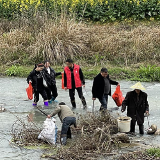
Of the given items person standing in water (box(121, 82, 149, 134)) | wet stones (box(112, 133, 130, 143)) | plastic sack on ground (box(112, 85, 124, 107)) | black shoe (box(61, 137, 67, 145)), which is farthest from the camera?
plastic sack on ground (box(112, 85, 124, 107))

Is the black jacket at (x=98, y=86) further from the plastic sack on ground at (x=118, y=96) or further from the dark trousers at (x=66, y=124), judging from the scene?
the dark trousers at (x=66, y=124)

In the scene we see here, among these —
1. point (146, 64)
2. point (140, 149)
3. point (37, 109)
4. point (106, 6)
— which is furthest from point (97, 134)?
point (106, 6)

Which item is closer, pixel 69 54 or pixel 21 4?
pixel 69 54

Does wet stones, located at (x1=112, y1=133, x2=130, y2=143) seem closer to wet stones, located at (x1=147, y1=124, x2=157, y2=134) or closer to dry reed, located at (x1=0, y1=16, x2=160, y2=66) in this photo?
wet stones, located at (x1=147, y1=124, x2=157, y2=134)

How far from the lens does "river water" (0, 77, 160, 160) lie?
9875mm

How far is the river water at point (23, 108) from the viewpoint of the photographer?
9875 millimetres

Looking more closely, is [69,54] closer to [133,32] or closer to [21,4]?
[133,32]

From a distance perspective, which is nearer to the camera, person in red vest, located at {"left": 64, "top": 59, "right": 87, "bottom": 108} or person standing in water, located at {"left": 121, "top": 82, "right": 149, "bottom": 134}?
person standing in water, located at {"left": 121, "top": 82, "right": 149, "bottom": 134}

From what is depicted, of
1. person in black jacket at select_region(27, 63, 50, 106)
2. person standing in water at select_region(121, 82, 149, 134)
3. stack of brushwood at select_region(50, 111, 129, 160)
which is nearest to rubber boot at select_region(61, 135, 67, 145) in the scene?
stack of brushwood at select_region(50, 111, 129, 160)

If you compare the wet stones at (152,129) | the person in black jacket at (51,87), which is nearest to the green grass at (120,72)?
the person in black jacket at (51,87)

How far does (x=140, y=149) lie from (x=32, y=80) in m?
5.32

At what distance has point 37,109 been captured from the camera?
44.7ft

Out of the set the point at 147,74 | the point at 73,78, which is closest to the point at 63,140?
the point at 73,78

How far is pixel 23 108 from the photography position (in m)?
13.8
